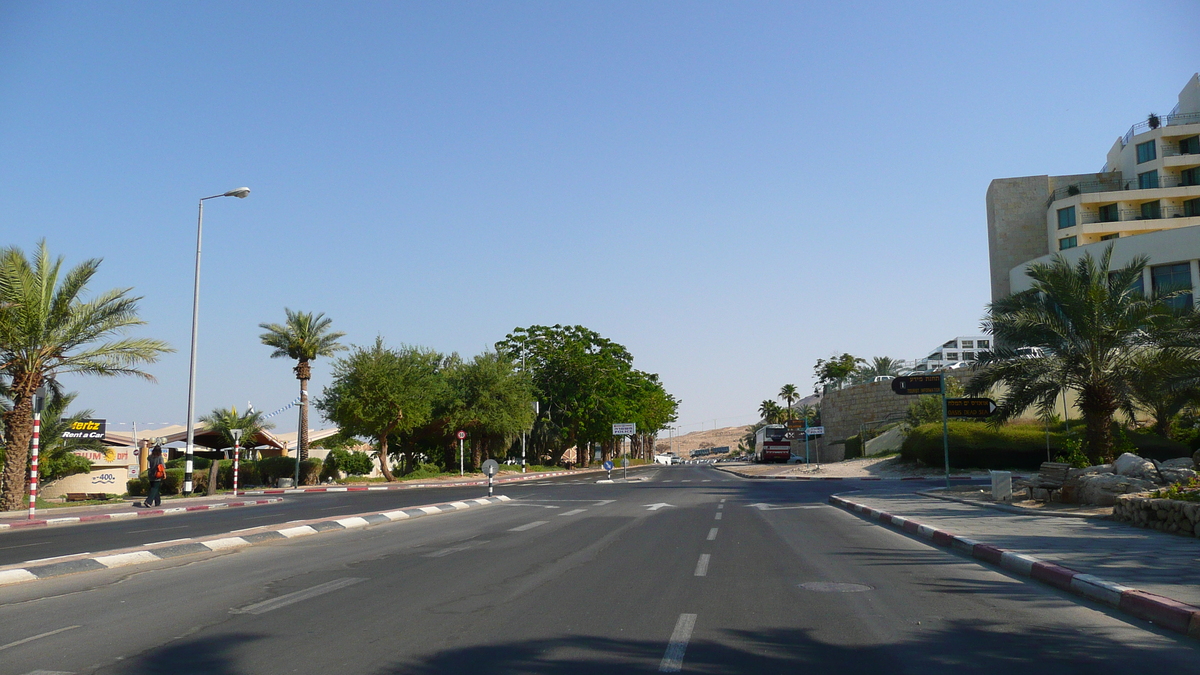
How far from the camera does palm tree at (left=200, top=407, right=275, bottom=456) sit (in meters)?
57.9

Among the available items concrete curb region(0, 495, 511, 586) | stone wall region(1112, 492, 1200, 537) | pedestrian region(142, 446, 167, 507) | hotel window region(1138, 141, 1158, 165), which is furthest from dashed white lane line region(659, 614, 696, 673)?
hotel window region(1138, 141, 1158, 165)

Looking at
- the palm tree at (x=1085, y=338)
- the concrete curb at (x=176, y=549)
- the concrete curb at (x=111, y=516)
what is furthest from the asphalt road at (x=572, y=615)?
the palm tree at (x=1085, y=338)

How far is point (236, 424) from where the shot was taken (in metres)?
60.0

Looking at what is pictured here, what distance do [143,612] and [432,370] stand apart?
44076 millimetres

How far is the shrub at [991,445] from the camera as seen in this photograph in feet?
124

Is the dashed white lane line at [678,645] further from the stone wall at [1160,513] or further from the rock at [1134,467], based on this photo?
the rock at [1134,467]

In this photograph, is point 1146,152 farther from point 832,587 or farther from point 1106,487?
point 832,587

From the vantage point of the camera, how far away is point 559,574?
9969mm

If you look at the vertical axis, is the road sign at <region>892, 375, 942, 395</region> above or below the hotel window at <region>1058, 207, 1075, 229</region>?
below

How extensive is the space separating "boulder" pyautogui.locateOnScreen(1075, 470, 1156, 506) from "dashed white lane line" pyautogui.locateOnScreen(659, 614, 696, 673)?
13.3m

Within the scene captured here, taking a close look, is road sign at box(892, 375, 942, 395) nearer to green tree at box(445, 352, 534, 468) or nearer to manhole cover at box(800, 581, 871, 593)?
manhole cover at box(800, 581, 871, 593)

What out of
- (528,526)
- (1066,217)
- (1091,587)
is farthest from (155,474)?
(1066,217)

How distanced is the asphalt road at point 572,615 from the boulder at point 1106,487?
7344 millimetres

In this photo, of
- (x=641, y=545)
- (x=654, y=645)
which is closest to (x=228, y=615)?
(x=654, y=645)
